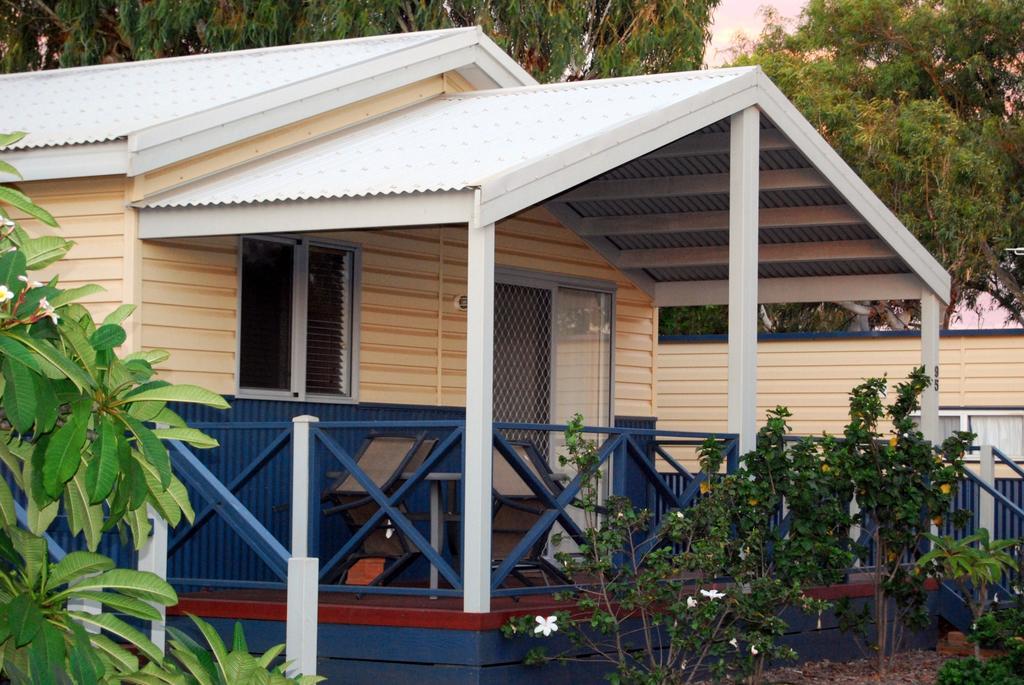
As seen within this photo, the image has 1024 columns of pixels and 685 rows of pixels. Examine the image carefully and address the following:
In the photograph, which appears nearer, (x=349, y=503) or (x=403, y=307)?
(x=349, y=503)

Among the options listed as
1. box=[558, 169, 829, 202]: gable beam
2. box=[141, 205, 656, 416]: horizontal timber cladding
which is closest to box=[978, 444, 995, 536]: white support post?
box=[141, 205, 656, 416]: horizontal timber cladding

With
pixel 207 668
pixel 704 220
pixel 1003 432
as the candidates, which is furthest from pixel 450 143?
pixel 1003 432

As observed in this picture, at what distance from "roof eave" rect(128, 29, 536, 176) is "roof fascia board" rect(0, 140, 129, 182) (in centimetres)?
13

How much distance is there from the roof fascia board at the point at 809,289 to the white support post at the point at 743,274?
2.01 m

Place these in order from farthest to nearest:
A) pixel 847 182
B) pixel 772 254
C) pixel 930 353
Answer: pixel 772 254, pixel 930 353, pixel 847 182

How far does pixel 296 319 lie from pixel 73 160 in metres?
1.82

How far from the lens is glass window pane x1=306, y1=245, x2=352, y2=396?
417 inches

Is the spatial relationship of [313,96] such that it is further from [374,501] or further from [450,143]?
[374,501]

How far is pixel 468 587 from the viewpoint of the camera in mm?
8188

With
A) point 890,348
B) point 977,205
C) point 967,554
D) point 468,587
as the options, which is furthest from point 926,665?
point 977,205

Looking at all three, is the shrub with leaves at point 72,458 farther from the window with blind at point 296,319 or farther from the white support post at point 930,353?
the white support post at point 930,353

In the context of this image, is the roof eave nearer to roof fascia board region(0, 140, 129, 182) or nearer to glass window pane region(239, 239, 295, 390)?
roof fascia board region(0, 140, 129, 182)

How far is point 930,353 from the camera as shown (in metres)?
12.4

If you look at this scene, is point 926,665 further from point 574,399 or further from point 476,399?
point 476,399
